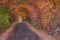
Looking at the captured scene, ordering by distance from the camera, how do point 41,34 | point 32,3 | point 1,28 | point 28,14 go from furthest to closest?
point 28,14
point 32,3
point 41,34
point 1,28

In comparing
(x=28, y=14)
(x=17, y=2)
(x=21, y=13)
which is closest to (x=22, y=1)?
(x=17, y=2)

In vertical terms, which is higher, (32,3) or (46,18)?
(32,3)

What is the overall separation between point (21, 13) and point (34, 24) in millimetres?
416

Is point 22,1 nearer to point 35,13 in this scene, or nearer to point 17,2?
point 17,2

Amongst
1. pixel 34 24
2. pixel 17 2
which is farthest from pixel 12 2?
pixel 34 24

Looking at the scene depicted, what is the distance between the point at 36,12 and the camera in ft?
18.7

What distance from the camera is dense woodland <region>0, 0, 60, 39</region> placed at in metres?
4.84

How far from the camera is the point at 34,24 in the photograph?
548cm

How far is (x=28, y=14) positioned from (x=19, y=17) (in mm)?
451

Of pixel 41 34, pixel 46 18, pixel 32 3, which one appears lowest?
pixel 41 34

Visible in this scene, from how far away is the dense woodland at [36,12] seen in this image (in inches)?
191

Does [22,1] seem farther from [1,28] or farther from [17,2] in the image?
[1,28]

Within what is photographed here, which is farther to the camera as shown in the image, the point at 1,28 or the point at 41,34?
the point at 41,34

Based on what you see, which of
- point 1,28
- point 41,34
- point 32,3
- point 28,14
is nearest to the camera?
point 1,28
